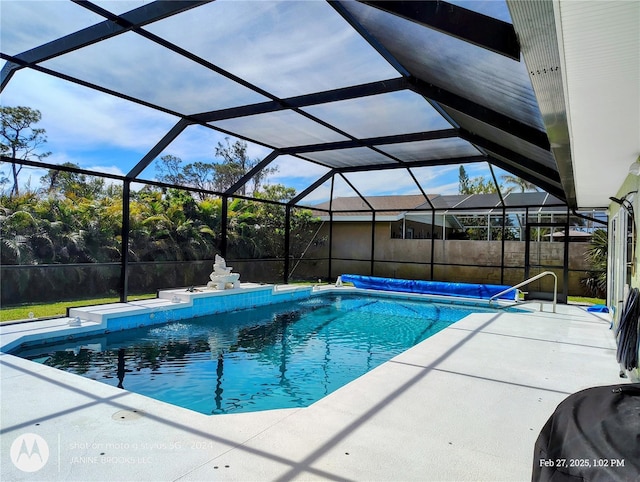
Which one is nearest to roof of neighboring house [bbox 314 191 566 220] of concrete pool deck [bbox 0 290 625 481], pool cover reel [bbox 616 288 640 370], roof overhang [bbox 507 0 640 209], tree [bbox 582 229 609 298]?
tree [bbox 582 229 609 298]

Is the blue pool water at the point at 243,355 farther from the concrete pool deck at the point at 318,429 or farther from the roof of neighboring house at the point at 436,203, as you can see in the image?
the roof of neighboring house at the point at 436,203

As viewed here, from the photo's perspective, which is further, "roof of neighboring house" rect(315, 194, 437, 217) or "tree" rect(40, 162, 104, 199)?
"roof of neighboring house" rect(315, 194, 437, 217)

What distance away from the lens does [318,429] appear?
283cm

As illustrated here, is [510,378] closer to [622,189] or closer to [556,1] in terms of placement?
[556,1]

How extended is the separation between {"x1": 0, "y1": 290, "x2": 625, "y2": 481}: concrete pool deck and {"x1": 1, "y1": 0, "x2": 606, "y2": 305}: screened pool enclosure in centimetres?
229

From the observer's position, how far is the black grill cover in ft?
3.17

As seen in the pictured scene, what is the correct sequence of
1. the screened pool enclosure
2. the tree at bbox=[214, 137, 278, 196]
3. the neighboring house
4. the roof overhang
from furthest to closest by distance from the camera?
the tree at bbox=[214, 137, 278, 196]
the neighboring house
the screened pool enclosure
the roof overhang

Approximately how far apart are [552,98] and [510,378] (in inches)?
108

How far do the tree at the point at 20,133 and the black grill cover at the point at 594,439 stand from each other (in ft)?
48.8

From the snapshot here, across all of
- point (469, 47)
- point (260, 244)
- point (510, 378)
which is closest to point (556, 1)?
point (469, 47)

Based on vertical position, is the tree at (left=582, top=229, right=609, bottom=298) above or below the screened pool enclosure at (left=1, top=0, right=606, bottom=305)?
below

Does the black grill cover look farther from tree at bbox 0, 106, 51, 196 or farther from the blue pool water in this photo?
tree at bbox 0, 106, 51, 196

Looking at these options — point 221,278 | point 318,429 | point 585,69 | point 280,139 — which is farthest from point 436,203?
point 585,69

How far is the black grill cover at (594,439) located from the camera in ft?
3.17
